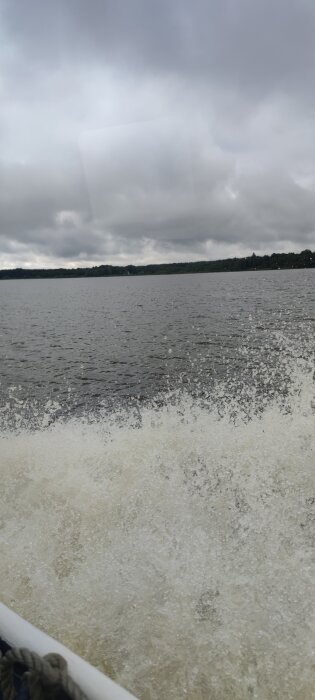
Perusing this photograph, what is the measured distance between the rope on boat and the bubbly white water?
111 inches

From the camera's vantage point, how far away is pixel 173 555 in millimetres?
6285

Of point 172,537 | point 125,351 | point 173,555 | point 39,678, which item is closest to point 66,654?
point 39,678

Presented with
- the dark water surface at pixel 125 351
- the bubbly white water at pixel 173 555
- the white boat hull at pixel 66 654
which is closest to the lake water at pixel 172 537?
the bubbly white water at pixel 173 555

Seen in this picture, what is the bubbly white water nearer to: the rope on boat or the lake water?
the lake water

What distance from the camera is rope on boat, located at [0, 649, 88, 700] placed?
2.26m

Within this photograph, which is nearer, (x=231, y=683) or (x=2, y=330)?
(x=231, y=683)

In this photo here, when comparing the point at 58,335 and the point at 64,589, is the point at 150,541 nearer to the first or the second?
the point at 64,589

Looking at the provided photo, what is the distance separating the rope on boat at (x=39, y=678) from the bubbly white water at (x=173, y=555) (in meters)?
2.82

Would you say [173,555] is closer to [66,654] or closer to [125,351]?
[66,654]

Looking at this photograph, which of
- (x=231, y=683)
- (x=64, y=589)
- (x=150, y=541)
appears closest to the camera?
(x=231, y=683)

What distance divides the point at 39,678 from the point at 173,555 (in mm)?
4407

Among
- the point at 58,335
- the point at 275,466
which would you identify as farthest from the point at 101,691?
the point at 58,335

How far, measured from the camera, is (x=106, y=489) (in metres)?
8.32

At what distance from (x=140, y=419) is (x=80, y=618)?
9.35 meters
